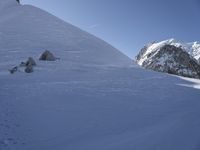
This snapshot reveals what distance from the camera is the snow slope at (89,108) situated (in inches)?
346

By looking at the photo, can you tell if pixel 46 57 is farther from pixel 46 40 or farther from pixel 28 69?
pixel 46 40

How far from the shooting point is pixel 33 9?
39.8 metres

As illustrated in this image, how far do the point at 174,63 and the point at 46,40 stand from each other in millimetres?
34393

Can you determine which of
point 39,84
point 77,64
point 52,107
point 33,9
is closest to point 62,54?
point 77,64

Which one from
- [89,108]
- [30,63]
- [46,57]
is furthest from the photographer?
[46,57]

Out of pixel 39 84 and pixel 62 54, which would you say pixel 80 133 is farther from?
pixel 62 54

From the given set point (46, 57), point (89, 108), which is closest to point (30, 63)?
Answer: point (46, 57)

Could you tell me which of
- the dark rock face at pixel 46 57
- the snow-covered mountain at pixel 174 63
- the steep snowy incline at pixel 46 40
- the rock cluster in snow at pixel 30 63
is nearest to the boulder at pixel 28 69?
the rock cluster in snow at pixel 30 63

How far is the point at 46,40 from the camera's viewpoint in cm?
2778

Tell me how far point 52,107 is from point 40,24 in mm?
23638

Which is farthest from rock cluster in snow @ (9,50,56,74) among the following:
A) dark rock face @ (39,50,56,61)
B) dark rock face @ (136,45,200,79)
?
dark rock face @ (136,45,200,79)

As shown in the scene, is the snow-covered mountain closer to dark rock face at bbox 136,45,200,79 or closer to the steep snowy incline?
A: dark rock face at bbox 136,45,200,79

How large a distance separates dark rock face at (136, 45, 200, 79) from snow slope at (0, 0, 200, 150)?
107 ft

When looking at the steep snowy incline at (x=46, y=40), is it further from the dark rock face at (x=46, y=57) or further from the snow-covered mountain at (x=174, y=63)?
the snow-covered mountain at (x=174, y=63)
